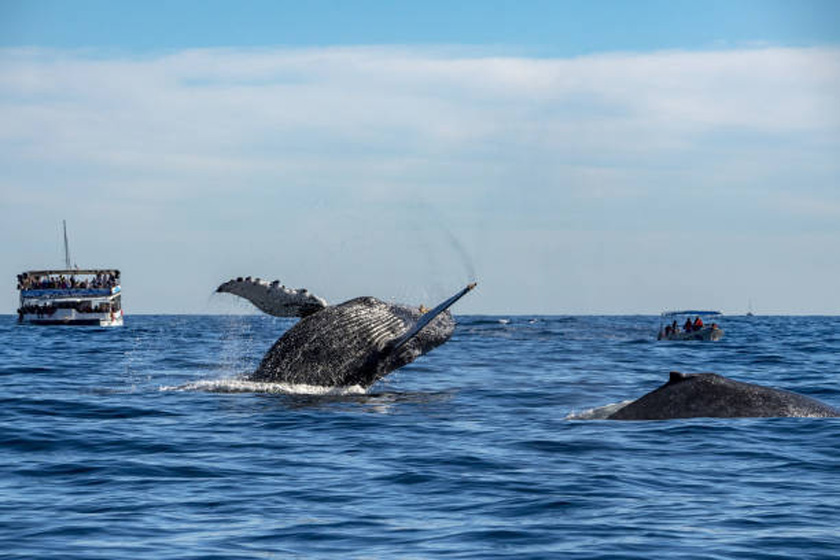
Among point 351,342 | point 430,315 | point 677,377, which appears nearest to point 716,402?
point 677,377

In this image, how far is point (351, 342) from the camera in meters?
14.0

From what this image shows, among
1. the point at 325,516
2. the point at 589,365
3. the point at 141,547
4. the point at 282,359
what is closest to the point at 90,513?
the point at 141,547

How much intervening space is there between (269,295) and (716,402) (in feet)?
17.1

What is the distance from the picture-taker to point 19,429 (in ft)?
41.0

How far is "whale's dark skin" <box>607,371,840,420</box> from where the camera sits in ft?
39.4

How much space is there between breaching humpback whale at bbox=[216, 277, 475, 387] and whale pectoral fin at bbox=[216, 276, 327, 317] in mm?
283

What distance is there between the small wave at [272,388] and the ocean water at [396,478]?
0.05 meters

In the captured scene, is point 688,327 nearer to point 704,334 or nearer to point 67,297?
point 704,334

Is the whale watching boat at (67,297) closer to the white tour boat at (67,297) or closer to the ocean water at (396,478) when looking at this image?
the white tour boat at (67,297)

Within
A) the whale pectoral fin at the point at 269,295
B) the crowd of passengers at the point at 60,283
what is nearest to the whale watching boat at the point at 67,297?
the crowd of passengers at the point at 60,283

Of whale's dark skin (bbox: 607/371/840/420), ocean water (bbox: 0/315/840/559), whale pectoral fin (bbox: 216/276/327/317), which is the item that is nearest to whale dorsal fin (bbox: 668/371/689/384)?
whale's dark skin (bbox: 607/371/840/420)

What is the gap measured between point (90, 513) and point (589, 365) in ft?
66.8

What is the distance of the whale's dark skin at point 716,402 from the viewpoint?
473 inches

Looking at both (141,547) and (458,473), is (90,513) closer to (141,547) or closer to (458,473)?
(141,547)
